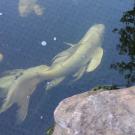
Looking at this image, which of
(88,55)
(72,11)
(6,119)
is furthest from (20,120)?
(72,11)

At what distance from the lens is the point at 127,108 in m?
3.22

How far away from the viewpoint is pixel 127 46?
513cm

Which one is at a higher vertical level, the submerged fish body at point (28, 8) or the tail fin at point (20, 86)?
the submerged fish body at point (28, 8)

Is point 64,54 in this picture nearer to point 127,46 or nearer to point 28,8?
point 127,46

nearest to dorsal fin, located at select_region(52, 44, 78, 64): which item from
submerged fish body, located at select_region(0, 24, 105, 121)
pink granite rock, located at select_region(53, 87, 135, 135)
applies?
submerged fish body, located at select_region(0, 24, 105, 121)

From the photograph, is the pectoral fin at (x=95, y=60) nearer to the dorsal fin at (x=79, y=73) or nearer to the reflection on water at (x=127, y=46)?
the dorsal fin at (x=79, y=73)

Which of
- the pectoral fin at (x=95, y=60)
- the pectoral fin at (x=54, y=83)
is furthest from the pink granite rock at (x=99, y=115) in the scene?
the pectoral fin at (x=95, y=60)

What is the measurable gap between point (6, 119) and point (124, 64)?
155cm

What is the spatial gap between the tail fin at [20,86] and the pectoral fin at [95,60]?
0.51 meters

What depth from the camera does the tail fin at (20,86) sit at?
4.33m

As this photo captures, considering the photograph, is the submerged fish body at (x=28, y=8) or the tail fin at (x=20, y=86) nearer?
the tail fin at (x=20, y=86)

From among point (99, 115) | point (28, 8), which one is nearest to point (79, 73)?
point (28, 8)

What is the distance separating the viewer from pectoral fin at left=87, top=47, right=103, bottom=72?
4.83 metres

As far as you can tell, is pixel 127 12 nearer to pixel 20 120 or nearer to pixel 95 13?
pixel 95 13
